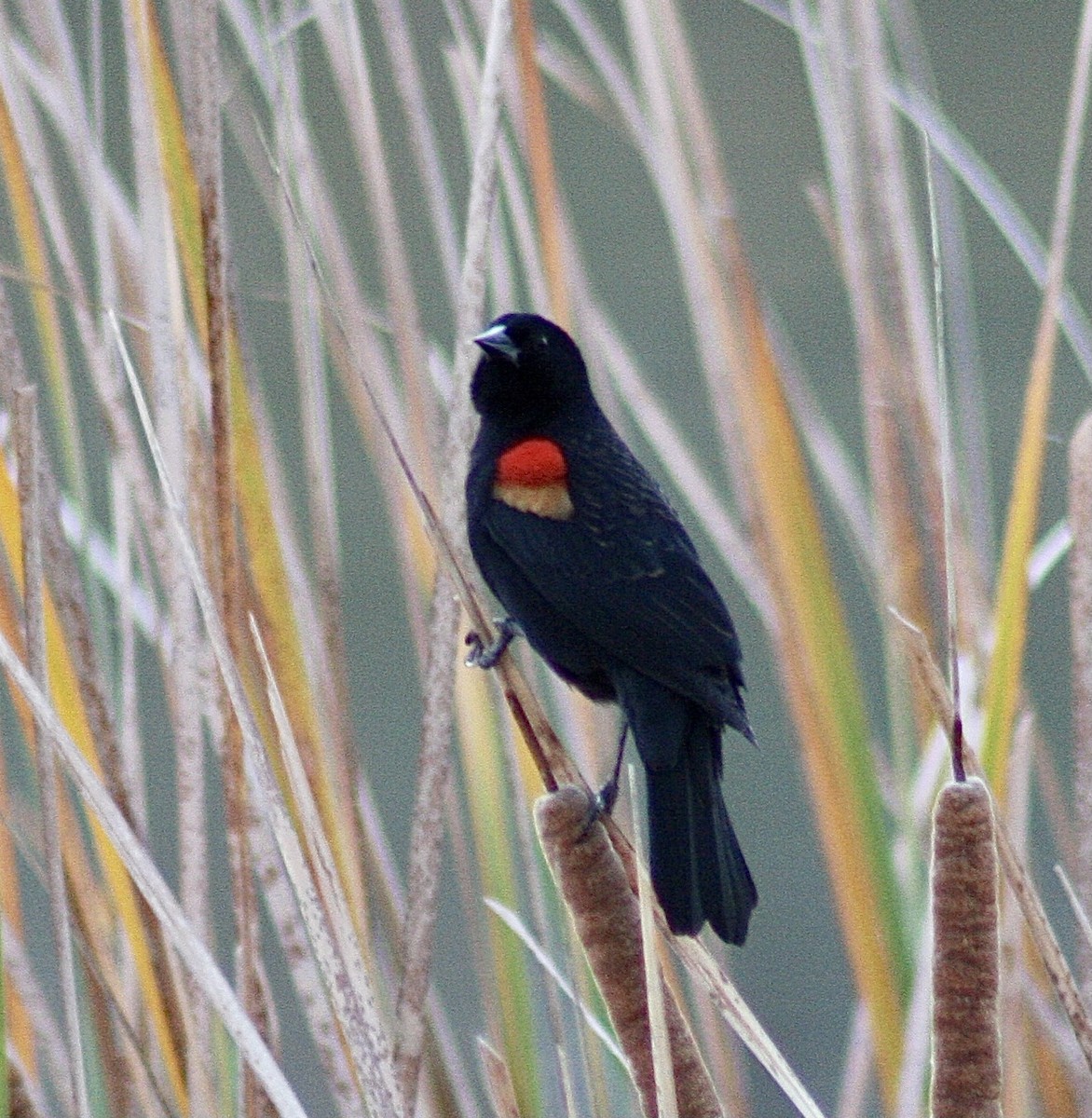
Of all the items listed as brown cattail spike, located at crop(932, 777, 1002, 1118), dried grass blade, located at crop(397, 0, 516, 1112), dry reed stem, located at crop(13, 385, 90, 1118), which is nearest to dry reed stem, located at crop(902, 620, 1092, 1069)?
brown cattail spike, located at crop(932, 777, 1002, 1118)

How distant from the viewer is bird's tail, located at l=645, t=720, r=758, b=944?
107 centimetres

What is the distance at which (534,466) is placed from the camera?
4.48 feet

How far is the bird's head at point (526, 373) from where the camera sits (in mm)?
1448

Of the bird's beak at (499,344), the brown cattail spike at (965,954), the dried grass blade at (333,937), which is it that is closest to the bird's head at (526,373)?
the bird's beak at (499,344)

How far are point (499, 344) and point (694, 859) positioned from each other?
54 cm

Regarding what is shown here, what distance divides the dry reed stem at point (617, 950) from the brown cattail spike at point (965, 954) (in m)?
0.15

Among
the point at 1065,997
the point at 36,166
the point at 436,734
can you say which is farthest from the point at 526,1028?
the point at 36,166

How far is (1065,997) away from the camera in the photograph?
0.90m

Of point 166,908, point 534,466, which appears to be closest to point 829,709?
point 534,466

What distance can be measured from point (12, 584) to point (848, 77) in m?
0.71

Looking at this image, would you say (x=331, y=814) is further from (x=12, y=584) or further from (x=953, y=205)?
(x=953, y=205)

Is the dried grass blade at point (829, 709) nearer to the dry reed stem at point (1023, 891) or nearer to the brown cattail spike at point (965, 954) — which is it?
the dry reed stem at point (1023, 891)

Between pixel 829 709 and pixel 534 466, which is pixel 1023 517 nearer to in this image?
pixel 829 709

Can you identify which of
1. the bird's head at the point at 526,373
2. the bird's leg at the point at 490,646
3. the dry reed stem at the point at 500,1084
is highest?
the bird's head at the point at 526,373
